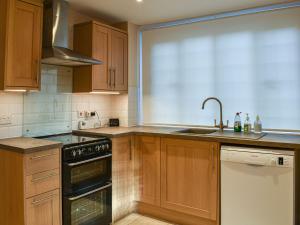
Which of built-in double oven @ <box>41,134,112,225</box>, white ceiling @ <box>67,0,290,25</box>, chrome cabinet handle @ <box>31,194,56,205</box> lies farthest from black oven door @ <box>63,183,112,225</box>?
white ceiling @ <box>67,0,290,25</box>

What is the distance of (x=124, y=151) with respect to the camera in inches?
115

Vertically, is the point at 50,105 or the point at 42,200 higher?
the point at 50,105

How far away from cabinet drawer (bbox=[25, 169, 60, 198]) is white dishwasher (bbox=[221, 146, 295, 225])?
1.54 m

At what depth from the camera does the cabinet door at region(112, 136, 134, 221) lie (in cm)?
282

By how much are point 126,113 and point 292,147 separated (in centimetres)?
203

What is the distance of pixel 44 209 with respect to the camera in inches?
81.9

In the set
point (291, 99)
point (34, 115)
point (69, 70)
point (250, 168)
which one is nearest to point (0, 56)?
point (34, 115)

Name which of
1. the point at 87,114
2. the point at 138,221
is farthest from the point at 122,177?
the point at 87,114

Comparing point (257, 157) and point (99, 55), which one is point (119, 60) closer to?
point (99, 55)

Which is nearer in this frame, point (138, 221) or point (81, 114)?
point (138, 221)

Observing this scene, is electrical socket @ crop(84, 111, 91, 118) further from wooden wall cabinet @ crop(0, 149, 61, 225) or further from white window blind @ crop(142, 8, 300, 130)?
wooden wall cabinet @ crop(0, 149, 61, 225)

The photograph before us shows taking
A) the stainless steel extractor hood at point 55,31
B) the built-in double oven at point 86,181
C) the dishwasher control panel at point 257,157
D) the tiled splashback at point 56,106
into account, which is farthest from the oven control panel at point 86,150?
the dishwasher control panel at point 257,157

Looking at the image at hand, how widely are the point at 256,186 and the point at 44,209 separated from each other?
1855 millimetres

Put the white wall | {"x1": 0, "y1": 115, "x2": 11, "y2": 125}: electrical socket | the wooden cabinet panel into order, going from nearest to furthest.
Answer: {"x1": 0, "y1": 115, "x2": 11, "y2": 125}: electrical socket → the white wall → the wooden cabinet panel
